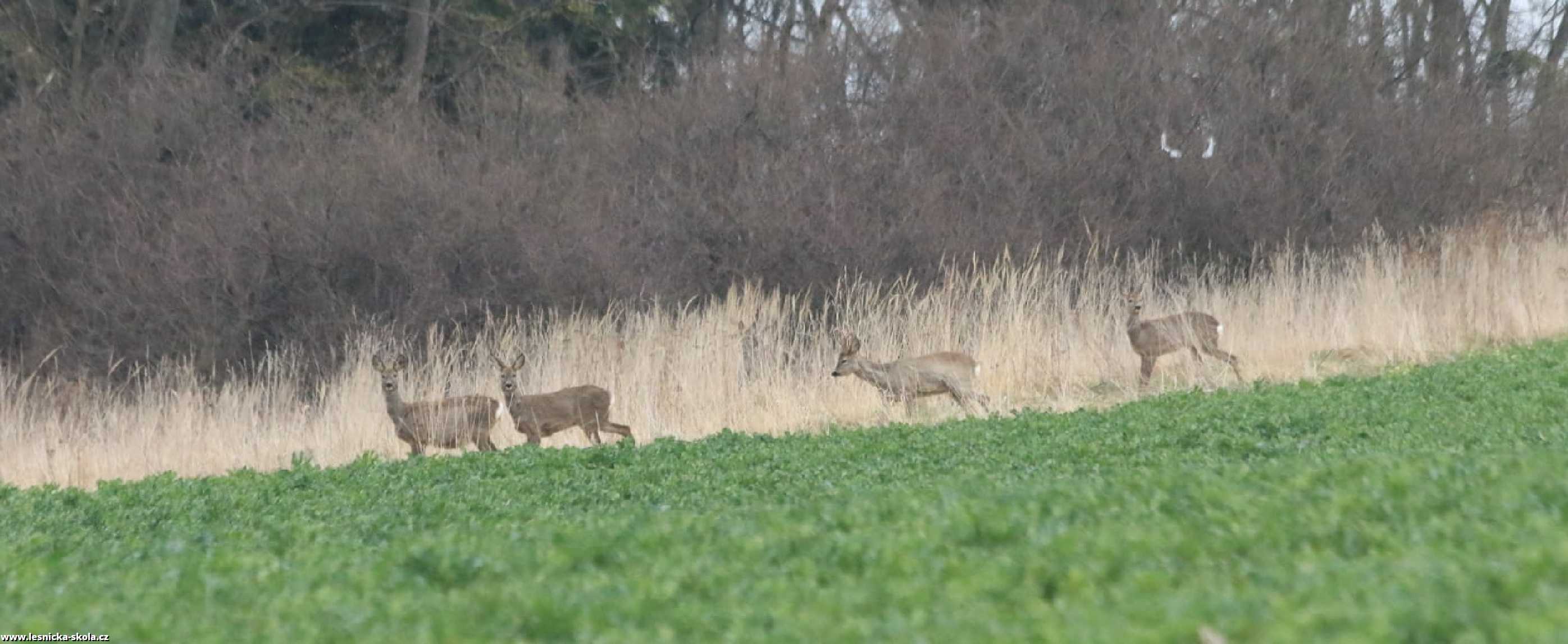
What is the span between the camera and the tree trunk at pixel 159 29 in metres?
29.4

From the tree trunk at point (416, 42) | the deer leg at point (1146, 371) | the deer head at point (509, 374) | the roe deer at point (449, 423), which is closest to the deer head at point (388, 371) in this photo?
the roe deer at point (449, 423)

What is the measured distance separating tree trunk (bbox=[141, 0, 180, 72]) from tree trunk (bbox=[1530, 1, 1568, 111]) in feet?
73.5

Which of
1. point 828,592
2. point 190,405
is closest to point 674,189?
point 190,405

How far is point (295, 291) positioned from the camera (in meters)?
23.3

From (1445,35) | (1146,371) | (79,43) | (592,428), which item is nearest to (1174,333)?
(1146,371)

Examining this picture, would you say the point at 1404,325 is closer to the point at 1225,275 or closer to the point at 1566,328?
the point at 1566,328

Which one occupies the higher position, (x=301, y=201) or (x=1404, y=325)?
(x=301, y=201)

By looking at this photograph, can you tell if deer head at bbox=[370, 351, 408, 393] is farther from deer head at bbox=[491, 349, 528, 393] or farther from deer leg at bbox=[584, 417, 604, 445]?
deer leg at bbox=[584, 417, 604, 445]

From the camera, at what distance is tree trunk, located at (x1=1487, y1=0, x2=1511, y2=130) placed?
97.7ft

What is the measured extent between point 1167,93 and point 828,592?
23091mm

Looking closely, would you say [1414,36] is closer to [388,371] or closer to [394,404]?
[388,371]

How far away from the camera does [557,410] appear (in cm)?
1498

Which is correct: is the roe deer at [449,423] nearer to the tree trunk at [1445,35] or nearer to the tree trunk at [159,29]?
the tree trunk at [159,29]

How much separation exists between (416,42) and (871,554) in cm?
2677
